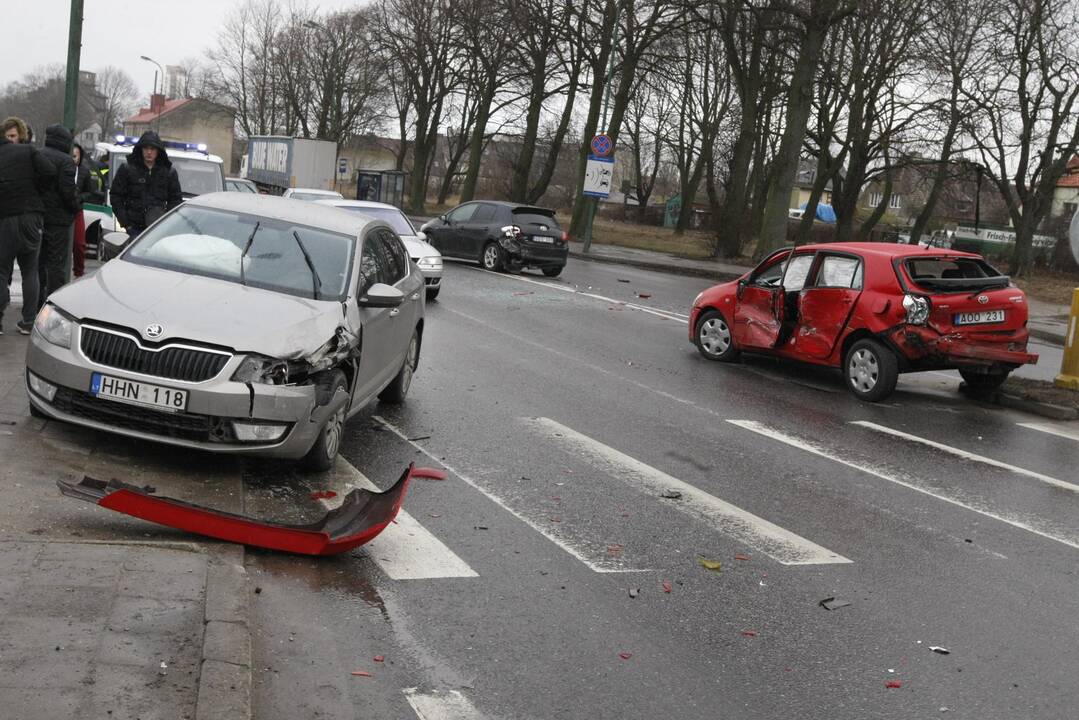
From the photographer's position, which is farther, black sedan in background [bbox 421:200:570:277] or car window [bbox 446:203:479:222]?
car window [bbox 446:203:479:222]

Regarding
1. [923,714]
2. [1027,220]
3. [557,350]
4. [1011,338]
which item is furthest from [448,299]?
[1027,220]

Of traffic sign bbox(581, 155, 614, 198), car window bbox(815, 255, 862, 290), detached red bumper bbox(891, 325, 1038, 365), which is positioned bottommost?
detached red bumper bbox(891, 325, 1038, 365)

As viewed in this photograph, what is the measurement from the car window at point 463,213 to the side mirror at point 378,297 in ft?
61.9

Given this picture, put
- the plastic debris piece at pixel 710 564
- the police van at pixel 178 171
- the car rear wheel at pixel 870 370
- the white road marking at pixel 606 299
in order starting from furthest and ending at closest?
the white road marking at pixel 606 299, the police van at pixel 178 171, the car rear wheel at pixel 870 370, the plastic debris piece at pixel 710 564

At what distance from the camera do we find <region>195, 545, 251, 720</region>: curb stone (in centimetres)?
403

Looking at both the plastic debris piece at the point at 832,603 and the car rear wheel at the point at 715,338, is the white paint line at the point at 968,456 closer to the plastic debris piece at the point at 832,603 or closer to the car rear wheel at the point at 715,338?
Answer: the car rear wheel at the point at 715,338

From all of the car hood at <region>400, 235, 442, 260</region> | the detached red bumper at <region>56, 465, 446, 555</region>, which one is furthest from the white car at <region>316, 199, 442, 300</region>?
the detached red bumper at <region>56, 465, 446, 555</region>

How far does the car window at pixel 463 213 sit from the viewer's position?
27109 mm

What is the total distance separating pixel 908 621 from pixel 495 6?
134 feet

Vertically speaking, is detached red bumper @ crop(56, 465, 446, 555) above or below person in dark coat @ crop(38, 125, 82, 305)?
below

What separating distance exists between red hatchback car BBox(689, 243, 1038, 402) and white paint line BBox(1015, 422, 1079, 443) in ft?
2.47

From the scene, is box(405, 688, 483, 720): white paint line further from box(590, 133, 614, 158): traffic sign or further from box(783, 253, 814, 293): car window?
box(590, 133, 614, 158): traffic sign

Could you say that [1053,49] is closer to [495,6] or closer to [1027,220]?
[1027,220]

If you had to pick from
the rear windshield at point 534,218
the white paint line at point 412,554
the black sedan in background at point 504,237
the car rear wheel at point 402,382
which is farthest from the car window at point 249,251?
the rear windshield at point 534,218
